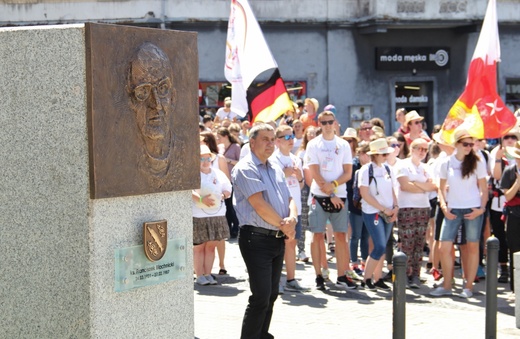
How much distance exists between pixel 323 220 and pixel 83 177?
6.84 m

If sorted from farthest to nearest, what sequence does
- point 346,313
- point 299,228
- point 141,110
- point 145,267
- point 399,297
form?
1. point 299,228
2. point 346,313
3. point 399,297
4. point 145,267
5. point 141,110

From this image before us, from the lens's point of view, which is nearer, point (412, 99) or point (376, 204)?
point (376, 204)

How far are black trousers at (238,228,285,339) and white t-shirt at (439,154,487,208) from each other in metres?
4.09

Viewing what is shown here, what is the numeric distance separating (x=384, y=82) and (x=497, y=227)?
16911 millimetres

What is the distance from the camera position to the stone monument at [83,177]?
5.10 metres

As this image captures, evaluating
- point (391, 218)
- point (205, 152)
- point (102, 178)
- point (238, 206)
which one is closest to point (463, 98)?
point (391, 218)

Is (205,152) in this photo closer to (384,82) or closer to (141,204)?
(141,204)

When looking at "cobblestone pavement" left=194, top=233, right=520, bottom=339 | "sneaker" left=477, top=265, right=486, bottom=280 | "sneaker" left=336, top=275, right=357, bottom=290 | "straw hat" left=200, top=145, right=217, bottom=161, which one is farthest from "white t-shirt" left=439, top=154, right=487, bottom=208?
"straw hat" left=200, top=145, right=217, bottom=161

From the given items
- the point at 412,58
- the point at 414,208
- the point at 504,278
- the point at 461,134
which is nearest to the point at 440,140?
the point at 414,208

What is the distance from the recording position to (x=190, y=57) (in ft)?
19.1

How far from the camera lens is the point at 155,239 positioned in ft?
18.1

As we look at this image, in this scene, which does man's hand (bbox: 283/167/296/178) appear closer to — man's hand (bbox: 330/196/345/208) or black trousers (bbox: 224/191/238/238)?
man's hand (bbox: 330/196/345/208)

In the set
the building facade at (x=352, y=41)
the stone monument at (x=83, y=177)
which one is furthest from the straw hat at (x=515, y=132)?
the building facade at (x=352, y=41)

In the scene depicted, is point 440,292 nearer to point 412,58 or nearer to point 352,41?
point 352,41
